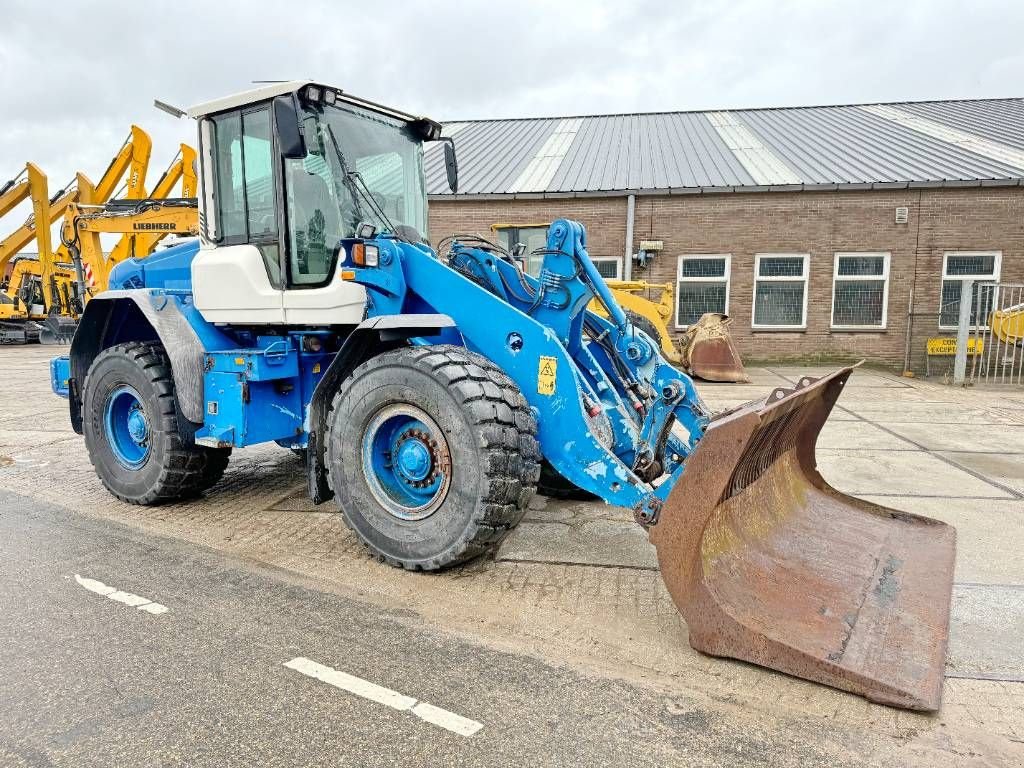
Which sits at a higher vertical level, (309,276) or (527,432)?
(309,276)

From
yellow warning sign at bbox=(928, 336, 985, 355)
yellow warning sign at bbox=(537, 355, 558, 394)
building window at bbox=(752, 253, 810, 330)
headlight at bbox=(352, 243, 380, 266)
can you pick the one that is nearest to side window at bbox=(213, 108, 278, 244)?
headlight at bbox=(352, 243, 380, 266)

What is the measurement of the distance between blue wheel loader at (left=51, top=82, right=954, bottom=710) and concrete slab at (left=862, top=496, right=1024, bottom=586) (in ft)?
0.77

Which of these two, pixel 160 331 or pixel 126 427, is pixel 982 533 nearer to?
pixel 160 331

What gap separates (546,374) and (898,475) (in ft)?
13.5

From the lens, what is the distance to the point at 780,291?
16.5 metres

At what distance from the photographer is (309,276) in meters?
4.52

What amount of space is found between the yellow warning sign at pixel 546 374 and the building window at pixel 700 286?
13884 mm

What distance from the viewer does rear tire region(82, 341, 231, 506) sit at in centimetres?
495

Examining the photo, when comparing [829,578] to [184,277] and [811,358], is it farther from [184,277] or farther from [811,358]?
[811,358]

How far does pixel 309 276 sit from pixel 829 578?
135 inches

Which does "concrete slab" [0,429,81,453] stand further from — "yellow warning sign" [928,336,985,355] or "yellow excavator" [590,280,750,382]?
"yellow warning sign" [928,336,985,355]

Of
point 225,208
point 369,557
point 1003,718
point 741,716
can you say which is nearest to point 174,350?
point 225,208

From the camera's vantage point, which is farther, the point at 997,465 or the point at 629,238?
the point at 629,238

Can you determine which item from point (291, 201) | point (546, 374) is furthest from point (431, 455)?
point (291, 201)
